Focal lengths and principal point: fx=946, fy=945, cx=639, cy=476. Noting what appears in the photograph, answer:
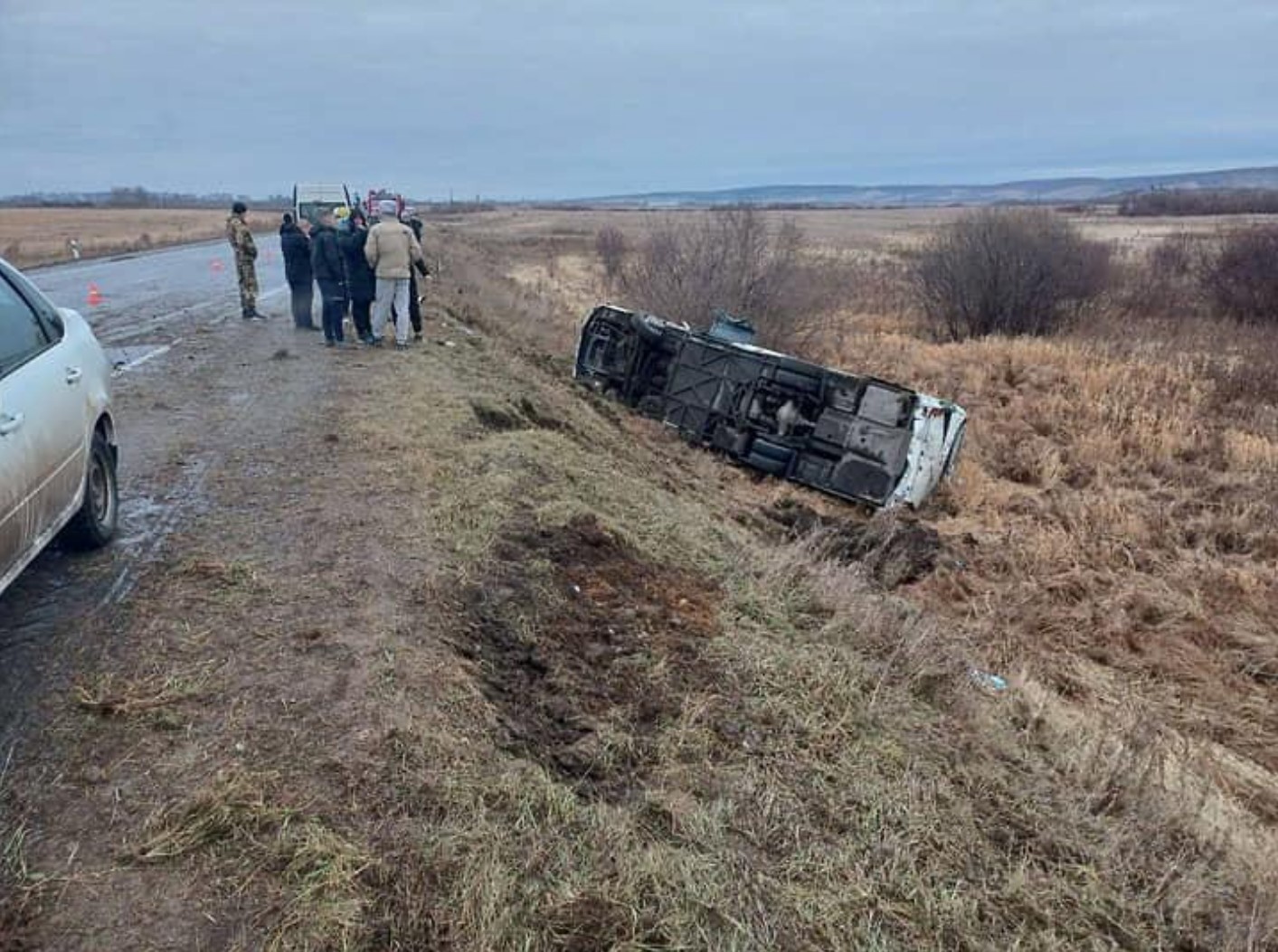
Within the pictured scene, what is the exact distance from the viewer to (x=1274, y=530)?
34.0ft

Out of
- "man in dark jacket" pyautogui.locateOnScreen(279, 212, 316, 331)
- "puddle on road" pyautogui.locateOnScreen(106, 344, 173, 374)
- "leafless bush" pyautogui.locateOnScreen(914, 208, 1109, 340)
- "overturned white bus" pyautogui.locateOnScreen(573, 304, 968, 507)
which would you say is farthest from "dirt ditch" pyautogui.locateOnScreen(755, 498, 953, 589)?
"leafless bush" pyautogui.locateOnScreen(914, 208, 1109, 340)

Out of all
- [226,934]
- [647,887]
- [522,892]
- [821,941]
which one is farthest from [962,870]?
[226,934]

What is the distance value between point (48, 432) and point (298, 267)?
882 centimetres

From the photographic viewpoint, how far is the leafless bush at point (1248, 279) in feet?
74.8

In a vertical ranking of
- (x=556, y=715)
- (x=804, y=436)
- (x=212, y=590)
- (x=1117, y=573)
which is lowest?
(x=1117, y=573)

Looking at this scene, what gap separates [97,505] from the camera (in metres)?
4.94

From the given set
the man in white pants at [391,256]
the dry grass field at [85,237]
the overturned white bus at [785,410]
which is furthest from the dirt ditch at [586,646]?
the dry grass field at [85,237]

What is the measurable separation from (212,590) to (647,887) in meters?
2.68

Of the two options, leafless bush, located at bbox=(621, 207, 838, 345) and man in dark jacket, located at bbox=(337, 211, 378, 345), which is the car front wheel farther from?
leafless bush, located at bbox=(621, 207, 838, 345)

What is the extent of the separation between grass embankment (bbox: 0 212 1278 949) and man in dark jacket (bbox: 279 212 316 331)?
5.52 m

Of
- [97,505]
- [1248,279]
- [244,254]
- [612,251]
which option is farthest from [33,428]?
[612,251]

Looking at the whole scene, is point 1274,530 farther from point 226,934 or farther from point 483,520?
point 226,934

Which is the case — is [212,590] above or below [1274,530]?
above

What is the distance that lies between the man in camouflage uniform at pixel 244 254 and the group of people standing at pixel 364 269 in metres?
0.87
